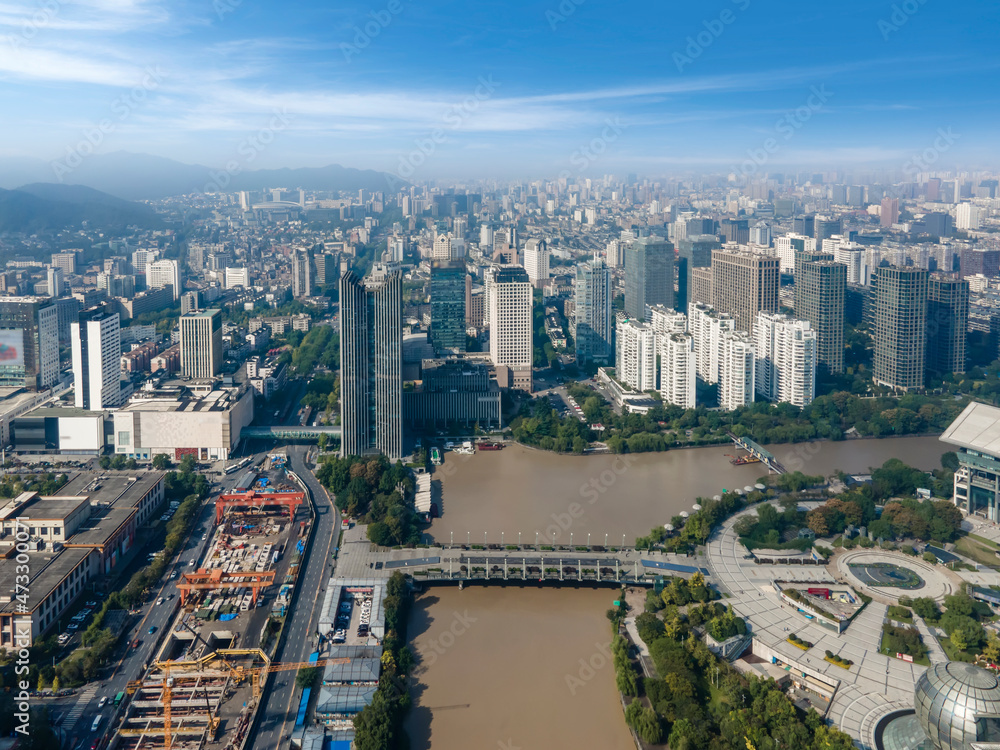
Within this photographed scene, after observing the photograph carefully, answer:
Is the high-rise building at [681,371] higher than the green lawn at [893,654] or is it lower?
higher

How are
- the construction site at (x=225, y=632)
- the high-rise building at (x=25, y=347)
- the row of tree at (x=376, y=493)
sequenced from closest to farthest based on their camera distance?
1. the construction site at (x=225, y=632)
2. the row of tree at (x=376, y=493)
3. the high-rise building at (x=25, y=347)

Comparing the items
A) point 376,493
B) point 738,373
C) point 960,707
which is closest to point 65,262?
point 376,493

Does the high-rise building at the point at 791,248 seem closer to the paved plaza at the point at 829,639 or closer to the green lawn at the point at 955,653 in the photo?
the paved plaza at the point at 829,639

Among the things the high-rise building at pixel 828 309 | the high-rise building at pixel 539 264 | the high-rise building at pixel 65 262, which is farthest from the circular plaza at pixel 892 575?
the high-rise building at pixel 65 262

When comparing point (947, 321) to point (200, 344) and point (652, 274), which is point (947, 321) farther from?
point (200, 344)

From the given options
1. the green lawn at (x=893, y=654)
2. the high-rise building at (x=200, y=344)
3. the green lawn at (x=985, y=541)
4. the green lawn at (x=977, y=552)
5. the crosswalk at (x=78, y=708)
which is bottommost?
the crosswalk at (x=78, y=708)

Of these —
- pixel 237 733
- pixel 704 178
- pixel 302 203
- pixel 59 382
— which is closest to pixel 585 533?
pixel 237 733
